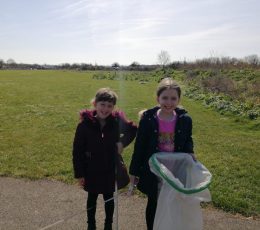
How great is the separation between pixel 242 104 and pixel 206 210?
32.4ft

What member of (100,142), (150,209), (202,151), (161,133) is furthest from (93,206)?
(202,151)

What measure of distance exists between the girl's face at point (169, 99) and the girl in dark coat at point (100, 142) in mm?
501

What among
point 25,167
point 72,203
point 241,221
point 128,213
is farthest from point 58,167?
point 241,221

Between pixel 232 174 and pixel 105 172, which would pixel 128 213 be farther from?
pixel 232 174

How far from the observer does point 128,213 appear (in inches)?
177

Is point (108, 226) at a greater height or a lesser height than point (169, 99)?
lesser

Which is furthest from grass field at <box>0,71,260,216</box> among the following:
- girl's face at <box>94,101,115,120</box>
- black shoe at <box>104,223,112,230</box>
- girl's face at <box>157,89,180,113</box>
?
girl's face at <box>94,101,115,120</box>

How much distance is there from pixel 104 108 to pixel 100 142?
34 centimetres

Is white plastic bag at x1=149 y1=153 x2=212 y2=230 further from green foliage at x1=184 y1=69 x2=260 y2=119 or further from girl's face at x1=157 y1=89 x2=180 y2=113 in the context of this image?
green foliage at x1=184 y1=69 x2=260 y2=119

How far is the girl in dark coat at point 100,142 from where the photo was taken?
3.58 m

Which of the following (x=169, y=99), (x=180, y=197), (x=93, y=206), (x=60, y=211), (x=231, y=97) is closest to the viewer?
(x=180, y=197)

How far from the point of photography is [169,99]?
3.35 metres

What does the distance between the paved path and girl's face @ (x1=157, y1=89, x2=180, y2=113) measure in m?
1.56

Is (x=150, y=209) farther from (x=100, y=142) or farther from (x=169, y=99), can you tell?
(x=169, y=99)
